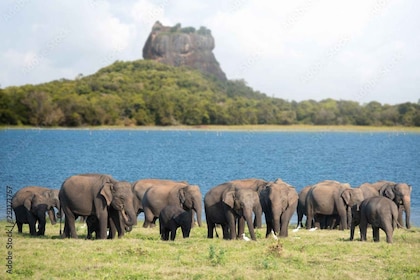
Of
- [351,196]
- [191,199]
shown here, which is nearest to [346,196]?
[351,196]

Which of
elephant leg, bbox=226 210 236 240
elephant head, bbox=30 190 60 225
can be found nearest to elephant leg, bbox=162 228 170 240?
elephant leg, bbox=226 210 236 240

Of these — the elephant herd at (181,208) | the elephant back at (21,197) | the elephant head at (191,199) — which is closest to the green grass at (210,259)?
the elephant herd at (181,208)

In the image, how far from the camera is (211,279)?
52.3 ft

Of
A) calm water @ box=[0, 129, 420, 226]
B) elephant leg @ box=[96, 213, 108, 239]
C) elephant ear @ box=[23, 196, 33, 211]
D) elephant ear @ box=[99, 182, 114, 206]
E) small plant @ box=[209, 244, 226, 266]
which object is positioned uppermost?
elephant ear @ box=[99, 182, 114, 206]

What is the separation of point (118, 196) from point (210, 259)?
170 inches

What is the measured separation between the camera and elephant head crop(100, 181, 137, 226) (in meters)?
20.9

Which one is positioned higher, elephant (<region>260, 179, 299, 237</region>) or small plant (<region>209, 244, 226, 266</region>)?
elephant (<region>260, 179, 299, 237</region>)

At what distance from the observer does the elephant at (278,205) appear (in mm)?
22391

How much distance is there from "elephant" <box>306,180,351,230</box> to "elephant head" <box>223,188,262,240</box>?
20.8 feet

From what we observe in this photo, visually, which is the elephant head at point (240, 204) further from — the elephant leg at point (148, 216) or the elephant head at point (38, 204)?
the elephant head at point (38, 204)

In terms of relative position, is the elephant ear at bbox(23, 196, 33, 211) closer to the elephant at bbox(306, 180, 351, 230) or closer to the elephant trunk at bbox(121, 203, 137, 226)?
the elephant trunk at bbox(121, 203, 137, 226)

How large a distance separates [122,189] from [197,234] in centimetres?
410

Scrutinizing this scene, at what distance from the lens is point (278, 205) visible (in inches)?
883

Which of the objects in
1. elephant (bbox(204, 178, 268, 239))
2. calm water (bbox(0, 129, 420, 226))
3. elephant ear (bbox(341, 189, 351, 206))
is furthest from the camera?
calm water (bbox(0, 129, 420, 226))
